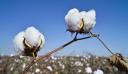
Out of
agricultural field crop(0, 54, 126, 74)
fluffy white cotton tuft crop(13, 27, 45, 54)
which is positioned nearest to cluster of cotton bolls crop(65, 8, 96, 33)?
fluffy white cotton tuft crop(13, 27, 45, 54)

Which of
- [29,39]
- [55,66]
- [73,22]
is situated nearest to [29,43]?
[29,39]

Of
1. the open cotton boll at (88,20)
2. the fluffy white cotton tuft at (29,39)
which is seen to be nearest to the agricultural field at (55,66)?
the open cotton boll at (88,20)

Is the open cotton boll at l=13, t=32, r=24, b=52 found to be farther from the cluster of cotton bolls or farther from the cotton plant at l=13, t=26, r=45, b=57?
the cluster of cotton bolls

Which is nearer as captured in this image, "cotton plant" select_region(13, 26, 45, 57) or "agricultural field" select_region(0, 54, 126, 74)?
"cotton plant" select_region(13, 26, 45, 57)

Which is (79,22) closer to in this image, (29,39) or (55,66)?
(29,39)

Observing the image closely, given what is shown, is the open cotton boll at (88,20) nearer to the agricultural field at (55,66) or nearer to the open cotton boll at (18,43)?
the open cotton boll at (18,43)

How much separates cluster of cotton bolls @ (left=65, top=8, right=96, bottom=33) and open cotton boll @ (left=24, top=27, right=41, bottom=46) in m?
0.15

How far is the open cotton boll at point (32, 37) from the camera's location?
5.05ft

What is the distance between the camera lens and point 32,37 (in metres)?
1.54

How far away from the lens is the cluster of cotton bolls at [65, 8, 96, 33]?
1628 mm

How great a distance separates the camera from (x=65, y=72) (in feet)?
28.0

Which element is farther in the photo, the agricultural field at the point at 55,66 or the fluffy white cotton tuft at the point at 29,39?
the agricultural field at the point at 55,66

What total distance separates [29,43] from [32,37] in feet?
0.09

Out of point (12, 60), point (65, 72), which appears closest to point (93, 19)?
point (65, 72)
